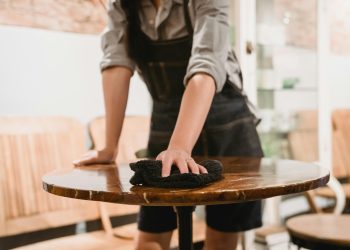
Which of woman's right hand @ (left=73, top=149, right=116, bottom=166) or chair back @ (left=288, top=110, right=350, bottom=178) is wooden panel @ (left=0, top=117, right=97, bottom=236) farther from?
chair back @ (left=288, top=110, right=350, bottom=178)

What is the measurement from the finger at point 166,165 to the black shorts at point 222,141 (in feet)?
1.52

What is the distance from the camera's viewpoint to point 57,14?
88.2 inches

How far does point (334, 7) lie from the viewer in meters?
4.00

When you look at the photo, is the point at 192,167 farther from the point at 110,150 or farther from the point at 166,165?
the point at 110,150

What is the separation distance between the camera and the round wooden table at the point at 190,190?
77cm

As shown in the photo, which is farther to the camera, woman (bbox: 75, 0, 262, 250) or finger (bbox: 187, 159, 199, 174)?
woman (bbox: 75, 0, 262, 250)

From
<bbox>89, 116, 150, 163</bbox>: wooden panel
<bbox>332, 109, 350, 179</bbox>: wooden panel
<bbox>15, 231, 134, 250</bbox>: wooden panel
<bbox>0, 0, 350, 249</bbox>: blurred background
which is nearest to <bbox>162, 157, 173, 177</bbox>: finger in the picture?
<bbox>15, 231, 134, 250</bbox>: wooden panel

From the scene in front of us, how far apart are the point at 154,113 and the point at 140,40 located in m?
0.24

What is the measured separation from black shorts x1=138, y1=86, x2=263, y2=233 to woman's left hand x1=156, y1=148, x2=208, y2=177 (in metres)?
0.44

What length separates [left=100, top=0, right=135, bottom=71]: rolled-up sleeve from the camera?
137 centimetres

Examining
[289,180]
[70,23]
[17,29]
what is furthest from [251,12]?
[289,180]

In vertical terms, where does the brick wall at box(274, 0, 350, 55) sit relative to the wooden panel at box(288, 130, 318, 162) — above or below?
A: above

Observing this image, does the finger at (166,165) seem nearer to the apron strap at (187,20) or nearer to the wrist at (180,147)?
the wrist at (180,147)

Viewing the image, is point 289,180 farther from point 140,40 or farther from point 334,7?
point 334,7
